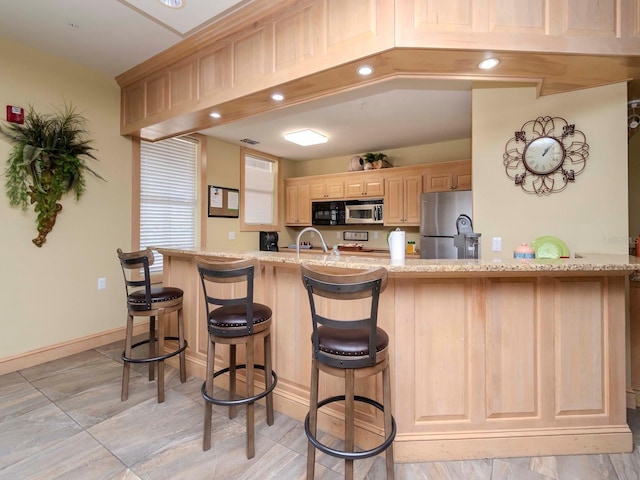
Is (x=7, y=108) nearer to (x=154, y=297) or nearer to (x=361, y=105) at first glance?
(x=154, y=297)

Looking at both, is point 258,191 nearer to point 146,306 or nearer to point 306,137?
point 306,137

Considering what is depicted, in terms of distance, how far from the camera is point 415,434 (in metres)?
1.65

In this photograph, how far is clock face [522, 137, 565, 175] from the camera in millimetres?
2242

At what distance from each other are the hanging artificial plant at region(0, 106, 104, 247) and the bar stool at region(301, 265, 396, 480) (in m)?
2.84

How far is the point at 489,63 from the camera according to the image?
1.83m

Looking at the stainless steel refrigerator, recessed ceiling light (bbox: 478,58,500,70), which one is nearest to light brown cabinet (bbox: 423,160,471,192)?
the stainless steel refrigerator

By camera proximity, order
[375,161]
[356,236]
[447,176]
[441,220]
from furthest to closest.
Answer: [356,236]
[375,161]
[447,176]
[441,220]

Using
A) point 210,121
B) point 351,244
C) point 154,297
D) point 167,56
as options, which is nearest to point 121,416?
point 154,297

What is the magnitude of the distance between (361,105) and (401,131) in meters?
1.06

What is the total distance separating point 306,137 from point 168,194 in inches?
78.3

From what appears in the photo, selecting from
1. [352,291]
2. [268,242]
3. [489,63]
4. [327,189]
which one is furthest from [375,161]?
[352,291]

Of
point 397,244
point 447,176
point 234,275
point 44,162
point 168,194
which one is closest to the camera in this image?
point 234,275

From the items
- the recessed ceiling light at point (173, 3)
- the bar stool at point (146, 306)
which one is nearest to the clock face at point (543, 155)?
the recessed ceiling light at point (173, 3)

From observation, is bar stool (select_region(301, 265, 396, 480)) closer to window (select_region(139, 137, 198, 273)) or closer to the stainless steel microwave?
window (select_region(139, 137, 198, 273))
